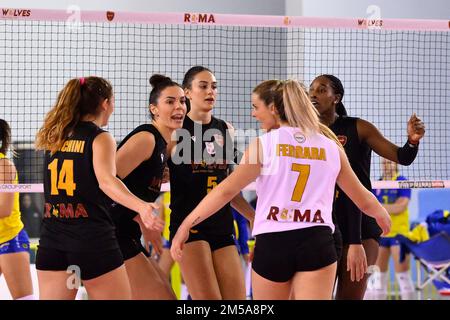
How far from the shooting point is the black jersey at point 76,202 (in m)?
4.91

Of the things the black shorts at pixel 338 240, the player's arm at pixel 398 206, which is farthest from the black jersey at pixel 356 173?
the player's arm at pixel 398 206

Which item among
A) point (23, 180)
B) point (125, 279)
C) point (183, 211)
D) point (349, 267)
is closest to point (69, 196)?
point (125, 279)

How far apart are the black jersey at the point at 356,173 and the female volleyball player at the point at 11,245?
2835 millimetres

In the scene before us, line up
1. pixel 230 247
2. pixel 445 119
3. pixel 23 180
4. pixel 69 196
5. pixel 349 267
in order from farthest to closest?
pixel 23 180
pixel 445 119
pixel 230 247
pixel 349 267
pixel 69 196

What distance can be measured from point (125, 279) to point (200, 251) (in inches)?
43.1

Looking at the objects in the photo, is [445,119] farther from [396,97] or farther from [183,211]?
[183,211]

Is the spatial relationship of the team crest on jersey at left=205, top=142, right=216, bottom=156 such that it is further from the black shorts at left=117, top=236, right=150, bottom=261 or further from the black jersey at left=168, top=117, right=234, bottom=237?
the black shorts at left=117, top=236, right=150, bottom=261

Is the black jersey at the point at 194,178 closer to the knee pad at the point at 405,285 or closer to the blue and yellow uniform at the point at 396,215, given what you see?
the blue and yellow uniform at the point at 396,215

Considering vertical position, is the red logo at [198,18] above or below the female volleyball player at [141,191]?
above

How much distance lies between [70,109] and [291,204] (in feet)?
5.05

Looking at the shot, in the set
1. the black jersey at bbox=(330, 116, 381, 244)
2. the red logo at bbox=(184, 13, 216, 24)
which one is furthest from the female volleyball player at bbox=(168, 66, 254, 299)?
the red logo at bbox=(184, 13, 216, 24)

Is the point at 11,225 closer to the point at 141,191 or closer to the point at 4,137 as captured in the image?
the point at 4,137

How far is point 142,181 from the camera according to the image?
5.80 m
